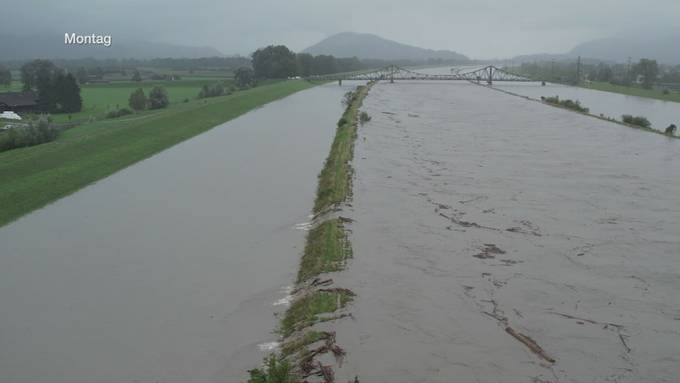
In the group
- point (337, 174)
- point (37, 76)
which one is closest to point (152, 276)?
point (337, 174)

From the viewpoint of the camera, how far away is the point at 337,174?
1370 centimetres

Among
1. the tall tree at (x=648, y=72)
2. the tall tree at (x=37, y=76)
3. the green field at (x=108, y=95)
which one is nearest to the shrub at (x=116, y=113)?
the green field at (x=108, y=95)

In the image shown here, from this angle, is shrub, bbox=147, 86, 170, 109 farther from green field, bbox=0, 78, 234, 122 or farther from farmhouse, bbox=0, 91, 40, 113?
farmhouse, bbox=0, 91, 40, 113

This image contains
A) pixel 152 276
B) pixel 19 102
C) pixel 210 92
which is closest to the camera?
pixel 152 276

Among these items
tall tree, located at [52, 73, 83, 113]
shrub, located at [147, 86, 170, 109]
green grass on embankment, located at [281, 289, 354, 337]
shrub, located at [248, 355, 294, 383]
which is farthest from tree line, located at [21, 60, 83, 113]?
shrub, located at [248, 355, 294, 383]

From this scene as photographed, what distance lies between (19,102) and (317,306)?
30.9m

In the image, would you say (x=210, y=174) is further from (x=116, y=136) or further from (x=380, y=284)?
(x=380, y=284)

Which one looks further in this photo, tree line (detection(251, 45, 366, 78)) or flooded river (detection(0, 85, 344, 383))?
tree line (detection(251, 45, 366, 78))

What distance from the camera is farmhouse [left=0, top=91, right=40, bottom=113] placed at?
29.8 metres

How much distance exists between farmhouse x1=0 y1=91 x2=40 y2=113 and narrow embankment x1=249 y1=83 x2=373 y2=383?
25.8 m

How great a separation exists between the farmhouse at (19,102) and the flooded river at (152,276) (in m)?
19.9

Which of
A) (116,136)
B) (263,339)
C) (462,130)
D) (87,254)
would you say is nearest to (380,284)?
(263,339)

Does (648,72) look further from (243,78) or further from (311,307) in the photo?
(311,307)

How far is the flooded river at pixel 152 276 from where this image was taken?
604cm
